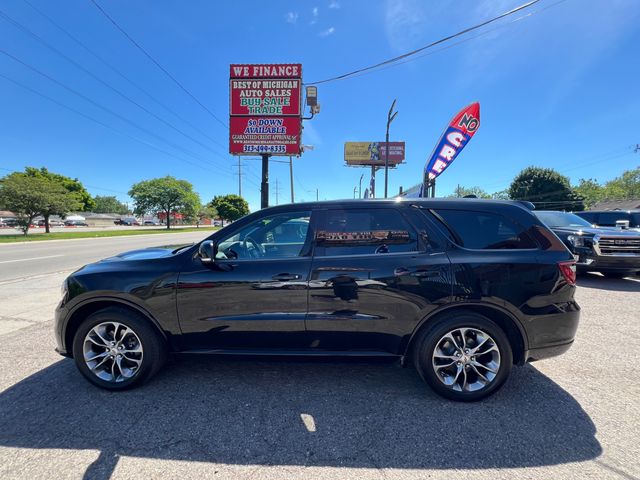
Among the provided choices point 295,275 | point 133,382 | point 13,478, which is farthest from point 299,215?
point 13,478

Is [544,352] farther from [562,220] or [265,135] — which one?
[265,135]

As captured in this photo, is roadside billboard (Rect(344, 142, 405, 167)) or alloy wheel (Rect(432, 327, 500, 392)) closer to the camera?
alloy wheel (Rect(432, 327, 500, 392))

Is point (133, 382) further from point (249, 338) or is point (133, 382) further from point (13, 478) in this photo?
point (249, 338)

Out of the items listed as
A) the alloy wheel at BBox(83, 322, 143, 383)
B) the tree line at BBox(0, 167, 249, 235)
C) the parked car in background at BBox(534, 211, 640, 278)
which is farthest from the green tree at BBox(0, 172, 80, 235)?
the parked car in background at BBox(534, 211, 640, 278)

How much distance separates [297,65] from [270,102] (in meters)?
1.74

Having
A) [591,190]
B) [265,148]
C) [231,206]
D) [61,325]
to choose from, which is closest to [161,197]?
[231,206]

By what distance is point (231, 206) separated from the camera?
69.6 m

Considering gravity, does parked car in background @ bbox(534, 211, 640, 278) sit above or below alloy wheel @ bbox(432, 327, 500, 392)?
above

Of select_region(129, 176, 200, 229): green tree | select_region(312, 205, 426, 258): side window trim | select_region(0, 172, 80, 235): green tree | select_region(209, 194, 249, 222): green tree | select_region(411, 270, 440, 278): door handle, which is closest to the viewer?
select_region(411, 270, 440, 278): door handle

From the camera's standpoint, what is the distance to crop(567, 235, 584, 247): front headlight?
725cm

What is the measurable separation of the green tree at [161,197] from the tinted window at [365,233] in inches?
2153

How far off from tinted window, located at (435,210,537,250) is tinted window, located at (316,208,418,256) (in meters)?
0.39

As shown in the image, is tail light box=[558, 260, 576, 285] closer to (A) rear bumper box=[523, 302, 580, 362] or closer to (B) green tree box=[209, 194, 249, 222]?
(A) rear bumper box=[523, 302, 580, 362]

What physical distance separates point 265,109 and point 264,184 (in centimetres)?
308
